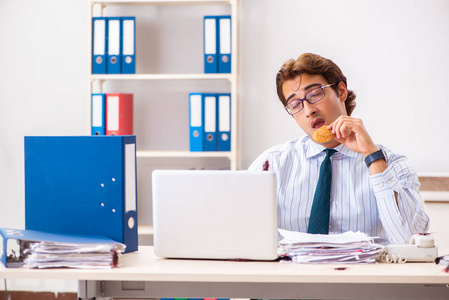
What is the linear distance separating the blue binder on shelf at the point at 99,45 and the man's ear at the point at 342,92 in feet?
5.73

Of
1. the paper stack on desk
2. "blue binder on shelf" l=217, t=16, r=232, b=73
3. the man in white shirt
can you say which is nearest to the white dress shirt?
the man in white shirt

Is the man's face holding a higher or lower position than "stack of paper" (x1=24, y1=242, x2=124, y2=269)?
higher

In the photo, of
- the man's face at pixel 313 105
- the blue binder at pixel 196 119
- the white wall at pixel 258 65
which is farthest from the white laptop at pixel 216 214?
the white wall at pixel 258 65

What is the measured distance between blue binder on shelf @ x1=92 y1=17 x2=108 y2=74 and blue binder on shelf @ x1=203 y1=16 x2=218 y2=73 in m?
0.59

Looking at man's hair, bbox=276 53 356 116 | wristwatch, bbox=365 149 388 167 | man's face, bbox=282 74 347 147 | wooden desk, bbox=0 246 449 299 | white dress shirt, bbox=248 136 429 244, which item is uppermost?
man's hair, bbox=276 53 356 116

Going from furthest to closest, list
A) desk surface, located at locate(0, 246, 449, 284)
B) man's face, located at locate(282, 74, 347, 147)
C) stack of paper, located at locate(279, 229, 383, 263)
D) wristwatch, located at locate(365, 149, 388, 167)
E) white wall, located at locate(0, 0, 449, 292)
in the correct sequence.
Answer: white wall, located at locate(0, 0, 449, 292), man's face, located at locate(282, 74, 347, 147), wristwatch, located at locate(365, 149, 388, 167), stack of paper, located at locate(279, 229, 383, 263), desk surface, located at locate(0, 246, 449, 284)

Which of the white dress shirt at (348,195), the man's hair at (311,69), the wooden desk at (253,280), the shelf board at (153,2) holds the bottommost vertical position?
the wooden desk at (253,280)

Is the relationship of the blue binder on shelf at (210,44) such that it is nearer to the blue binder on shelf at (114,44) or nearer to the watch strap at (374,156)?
the blue binder on shelf at (114,44)

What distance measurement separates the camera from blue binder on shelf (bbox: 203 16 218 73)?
3.44m

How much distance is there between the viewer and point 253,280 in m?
1.40

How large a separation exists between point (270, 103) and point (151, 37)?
867 millimetres

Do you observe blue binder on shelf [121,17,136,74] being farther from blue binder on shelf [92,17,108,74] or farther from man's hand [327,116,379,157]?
man's hand [327,116,379,157]

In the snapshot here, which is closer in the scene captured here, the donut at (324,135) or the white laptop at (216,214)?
the white laptop at (216,214)

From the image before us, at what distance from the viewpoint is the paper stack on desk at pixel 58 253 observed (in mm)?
1482
